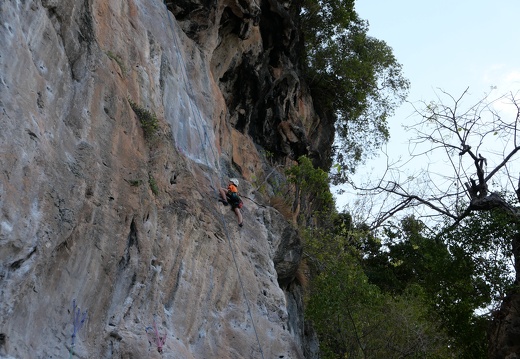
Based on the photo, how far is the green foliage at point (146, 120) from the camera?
11.1 metres

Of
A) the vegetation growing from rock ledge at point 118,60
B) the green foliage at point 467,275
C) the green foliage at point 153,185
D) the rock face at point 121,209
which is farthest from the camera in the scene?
the green foliage at point 467,275

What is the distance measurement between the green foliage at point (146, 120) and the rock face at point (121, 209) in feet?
0.21

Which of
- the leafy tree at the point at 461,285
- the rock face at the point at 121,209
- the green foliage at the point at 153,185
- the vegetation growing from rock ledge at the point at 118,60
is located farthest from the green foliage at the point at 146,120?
the leafy tree at the point at 461,285

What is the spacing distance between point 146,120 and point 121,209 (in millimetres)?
2317

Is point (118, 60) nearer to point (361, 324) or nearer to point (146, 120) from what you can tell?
point (146, 120)

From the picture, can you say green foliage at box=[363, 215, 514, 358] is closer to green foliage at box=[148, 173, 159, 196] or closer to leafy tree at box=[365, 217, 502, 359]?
leafy tree at box=[365, 217, 502, 359]

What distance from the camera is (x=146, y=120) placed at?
11188mm

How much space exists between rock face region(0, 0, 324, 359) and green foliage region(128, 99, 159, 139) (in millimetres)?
63

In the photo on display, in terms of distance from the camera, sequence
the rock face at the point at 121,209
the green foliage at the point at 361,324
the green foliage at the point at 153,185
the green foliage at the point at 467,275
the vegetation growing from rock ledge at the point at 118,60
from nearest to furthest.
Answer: the rock face at the point at 121,209, the green foliage at the point at 153,185, the vegetation growing from rock ledge at the point at 118,60, the green foliage at the point at 467,275, the green foliage at the point at 361,324

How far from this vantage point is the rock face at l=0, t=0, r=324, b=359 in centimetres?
766

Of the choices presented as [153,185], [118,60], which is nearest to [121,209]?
[153,185]

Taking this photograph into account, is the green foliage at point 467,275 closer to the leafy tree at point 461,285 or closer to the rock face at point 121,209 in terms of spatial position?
the leafy tree at point 461,285

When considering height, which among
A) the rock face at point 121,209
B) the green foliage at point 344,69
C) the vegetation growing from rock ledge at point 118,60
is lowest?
the rock face at point 121,209

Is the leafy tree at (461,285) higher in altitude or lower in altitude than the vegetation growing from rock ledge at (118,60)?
lower
